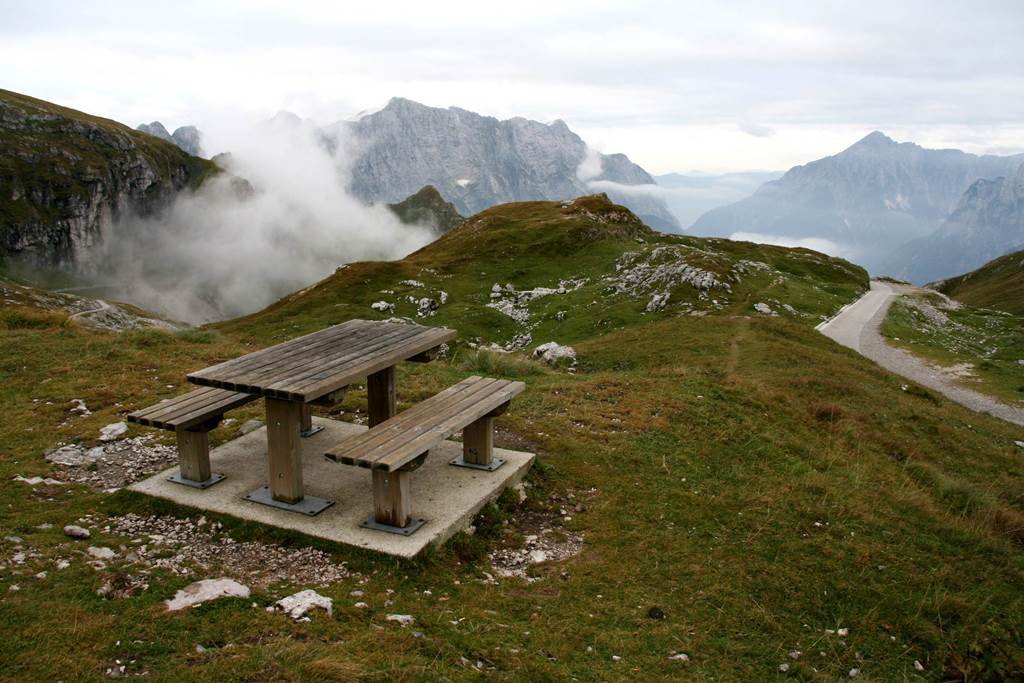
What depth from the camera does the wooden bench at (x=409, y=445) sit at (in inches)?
351

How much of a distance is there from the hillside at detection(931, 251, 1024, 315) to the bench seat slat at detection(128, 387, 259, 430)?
86.1 metres

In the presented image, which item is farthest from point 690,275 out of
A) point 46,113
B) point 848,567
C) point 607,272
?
point 46,113

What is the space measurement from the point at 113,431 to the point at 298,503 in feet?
17.7

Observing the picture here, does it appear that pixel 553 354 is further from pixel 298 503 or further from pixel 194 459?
pixel 194 459

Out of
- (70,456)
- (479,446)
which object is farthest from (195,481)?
(479,446)

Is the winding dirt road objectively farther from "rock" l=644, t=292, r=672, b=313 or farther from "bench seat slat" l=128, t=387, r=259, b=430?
"bench seat slat" l=128, t=387, r=259, b=430

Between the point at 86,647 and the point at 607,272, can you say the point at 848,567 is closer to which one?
the point at 86,647

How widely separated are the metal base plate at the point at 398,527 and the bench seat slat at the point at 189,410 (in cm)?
262

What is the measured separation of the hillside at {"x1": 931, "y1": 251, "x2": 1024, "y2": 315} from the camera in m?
79.6

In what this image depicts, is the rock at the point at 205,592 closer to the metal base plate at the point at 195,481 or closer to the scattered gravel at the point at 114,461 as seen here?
the metal base plate at the point at 195,481

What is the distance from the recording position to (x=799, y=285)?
174ft

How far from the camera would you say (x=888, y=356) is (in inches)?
1406

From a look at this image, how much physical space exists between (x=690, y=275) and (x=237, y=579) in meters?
36.8

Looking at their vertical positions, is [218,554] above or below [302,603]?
below
